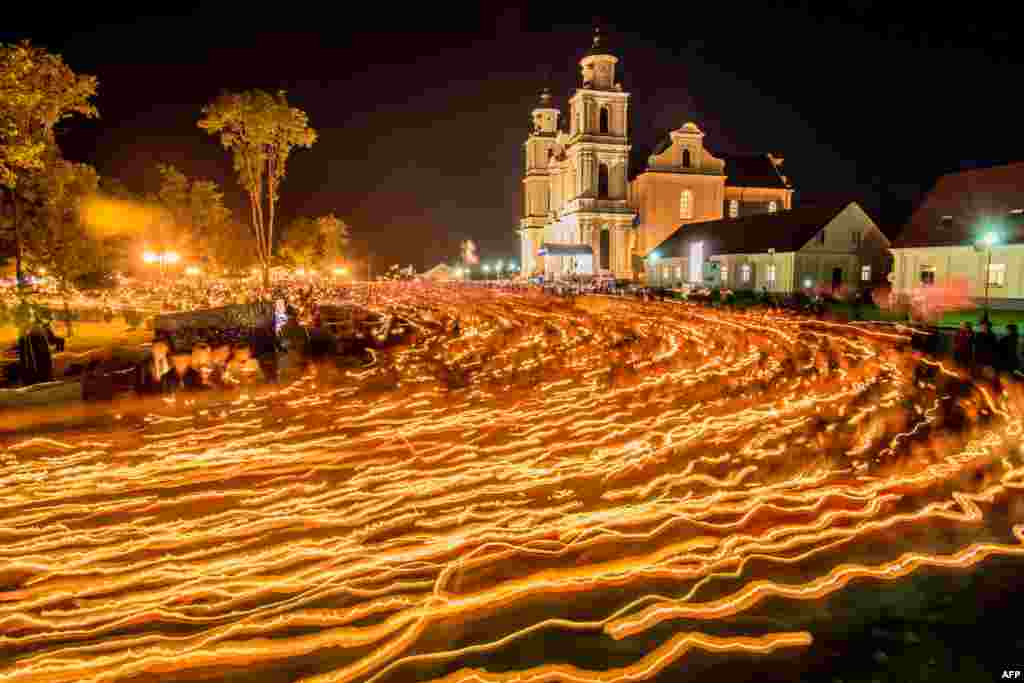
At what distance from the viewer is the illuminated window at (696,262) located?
59.3 m

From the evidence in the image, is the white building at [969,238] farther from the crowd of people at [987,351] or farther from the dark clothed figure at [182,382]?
the dark clothed figure at [182,382]

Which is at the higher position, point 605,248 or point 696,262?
point 605,248

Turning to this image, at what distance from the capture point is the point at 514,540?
21.0ft

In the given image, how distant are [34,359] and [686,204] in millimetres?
69611

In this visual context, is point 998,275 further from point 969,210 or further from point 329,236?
point 329,236

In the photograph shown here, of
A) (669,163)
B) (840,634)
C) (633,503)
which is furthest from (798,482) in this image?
(669,163)

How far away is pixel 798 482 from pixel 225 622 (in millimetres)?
6626

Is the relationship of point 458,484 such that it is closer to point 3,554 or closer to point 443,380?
point 3,554

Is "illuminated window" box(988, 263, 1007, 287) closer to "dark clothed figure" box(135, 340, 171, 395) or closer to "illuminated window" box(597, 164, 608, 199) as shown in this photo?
"dark clothed figure" box(135, 340, 171, 395)

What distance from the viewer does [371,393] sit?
1389cm

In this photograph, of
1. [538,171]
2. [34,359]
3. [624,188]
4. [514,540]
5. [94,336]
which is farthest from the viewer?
[538,171]

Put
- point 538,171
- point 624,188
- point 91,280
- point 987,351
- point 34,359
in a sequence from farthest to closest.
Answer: point 538,171 < point 624,188 < point 91,280 < point 987,351 < point 34,359

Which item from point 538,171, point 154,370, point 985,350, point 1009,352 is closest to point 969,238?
point 985,350

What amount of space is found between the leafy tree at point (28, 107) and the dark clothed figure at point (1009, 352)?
24.1 meters
